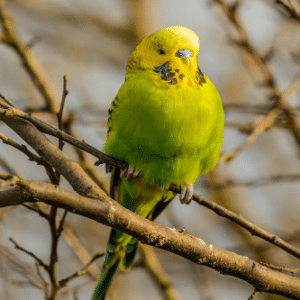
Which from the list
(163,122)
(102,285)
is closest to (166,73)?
(163,122)

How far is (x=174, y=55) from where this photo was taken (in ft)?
11.3

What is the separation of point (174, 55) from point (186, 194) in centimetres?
97

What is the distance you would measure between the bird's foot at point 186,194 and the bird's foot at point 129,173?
1.11 ft

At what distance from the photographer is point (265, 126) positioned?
3.73m

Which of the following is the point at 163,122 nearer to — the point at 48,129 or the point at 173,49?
the point at 173,49

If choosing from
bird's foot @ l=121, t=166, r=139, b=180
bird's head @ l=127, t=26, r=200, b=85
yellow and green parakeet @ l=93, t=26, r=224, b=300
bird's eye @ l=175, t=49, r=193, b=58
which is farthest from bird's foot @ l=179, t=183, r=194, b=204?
bird's eye @ l=175, t=49, r=193, b=58

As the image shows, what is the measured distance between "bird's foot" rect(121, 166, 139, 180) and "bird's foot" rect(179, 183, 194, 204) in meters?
0.34

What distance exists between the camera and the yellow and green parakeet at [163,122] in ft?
10.6

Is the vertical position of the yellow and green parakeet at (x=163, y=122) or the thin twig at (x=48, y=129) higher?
the yellow and green parakeet at (x=163, y=122)

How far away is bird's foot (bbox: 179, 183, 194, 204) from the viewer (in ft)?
11.0

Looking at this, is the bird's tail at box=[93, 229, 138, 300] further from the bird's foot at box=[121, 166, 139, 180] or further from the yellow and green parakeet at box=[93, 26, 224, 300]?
the bird's foot at box=[121, 166, 139, 180]

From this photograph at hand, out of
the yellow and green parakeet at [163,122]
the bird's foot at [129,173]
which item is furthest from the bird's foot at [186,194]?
the bird's foot at [129,173]

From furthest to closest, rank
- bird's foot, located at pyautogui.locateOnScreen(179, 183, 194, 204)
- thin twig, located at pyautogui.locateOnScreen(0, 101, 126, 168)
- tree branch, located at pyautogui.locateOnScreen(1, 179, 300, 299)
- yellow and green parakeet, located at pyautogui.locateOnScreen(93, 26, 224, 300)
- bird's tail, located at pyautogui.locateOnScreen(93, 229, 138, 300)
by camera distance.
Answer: bird's tail, located at pyautogui.locateOnScreen(93, 229, 138, 300) → bird's foot, located at pyautogui.locateOnScreen(179, 183, 194, 204) → yellow and green parakeet, located at pyautogui.locateOnScreen(93, 26, 224, 300) → thin twig, located at pyautogui.locateOnScreen(0, 101, 126, 168) → tree branch, located at pyautogui.locateOnScreen(1, 179, 300, 299)

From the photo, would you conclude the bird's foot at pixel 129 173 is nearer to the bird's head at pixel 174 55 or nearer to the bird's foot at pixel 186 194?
the bird's foot at pixel 186 194
